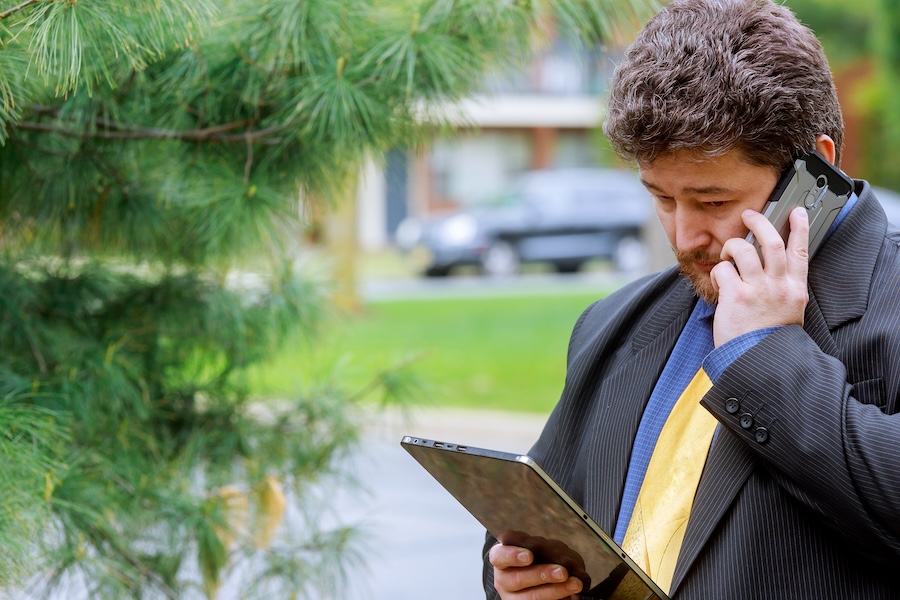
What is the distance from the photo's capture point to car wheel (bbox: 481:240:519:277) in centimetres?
1744

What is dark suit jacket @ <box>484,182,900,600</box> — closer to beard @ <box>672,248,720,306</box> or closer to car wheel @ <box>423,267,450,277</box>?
beard @ <box>672,248,720,306</box>

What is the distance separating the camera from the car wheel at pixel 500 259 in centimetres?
1744

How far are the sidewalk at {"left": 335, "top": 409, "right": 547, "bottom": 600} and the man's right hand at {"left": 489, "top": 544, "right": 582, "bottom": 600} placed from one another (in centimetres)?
136

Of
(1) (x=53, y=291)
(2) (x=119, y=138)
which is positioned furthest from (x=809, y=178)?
(1) (x=53, y=291)

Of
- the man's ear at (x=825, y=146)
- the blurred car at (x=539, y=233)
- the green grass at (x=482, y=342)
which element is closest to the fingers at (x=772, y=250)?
the man's ear at (x=825, y=146)

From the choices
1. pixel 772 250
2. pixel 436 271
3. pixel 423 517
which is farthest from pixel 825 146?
pixel 436 271

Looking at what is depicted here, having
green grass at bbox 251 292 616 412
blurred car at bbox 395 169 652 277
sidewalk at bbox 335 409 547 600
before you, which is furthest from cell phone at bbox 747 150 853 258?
blurred car at bbox 395 169 652 277

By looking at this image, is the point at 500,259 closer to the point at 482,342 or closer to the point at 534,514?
the point at 482,342

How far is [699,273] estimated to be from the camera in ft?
5.05

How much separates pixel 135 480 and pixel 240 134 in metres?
0.87

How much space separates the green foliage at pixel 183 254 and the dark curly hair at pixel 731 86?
0.79 m

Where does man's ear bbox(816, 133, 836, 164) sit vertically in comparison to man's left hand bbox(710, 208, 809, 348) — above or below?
above

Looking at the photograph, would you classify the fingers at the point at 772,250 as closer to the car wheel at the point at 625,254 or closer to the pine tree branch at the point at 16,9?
the pine tree branch at the point at 16,9

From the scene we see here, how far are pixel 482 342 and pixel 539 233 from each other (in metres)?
7.82
